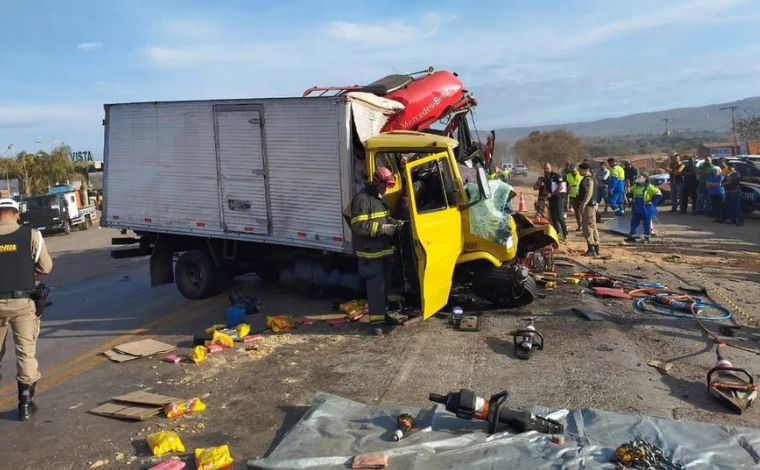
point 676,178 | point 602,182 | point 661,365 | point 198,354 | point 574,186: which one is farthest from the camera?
point 602,182

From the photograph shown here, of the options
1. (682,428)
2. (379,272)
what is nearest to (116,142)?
(379,272)

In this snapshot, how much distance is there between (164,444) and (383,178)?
3.67 metres

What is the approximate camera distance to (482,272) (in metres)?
7.55

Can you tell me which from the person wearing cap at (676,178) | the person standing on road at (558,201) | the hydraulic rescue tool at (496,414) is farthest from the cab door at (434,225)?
the person wearing cap at (676,178)

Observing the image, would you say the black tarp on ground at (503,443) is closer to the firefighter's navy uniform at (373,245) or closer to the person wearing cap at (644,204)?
the firefighter's navy uniform at (373,245)

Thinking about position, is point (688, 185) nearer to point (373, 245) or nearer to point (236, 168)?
point (373, 245)

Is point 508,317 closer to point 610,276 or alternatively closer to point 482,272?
point 482,272

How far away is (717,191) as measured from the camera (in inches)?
649

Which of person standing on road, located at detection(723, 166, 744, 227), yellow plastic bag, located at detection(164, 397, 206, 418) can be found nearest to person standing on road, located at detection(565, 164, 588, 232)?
person standing on road, located at detection(723, 166, 744, 227)

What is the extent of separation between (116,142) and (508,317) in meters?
6.48

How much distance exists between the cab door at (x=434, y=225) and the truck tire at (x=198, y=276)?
153 inches

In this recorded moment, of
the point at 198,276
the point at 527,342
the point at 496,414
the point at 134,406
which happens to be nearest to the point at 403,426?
the point at 496,414

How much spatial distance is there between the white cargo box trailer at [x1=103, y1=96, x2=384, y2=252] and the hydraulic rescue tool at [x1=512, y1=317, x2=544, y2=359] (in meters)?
2.46

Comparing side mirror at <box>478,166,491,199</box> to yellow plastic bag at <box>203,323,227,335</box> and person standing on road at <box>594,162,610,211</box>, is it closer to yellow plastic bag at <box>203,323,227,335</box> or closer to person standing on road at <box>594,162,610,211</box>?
yellow plastic bag at <box>203,323,227,335</box>
